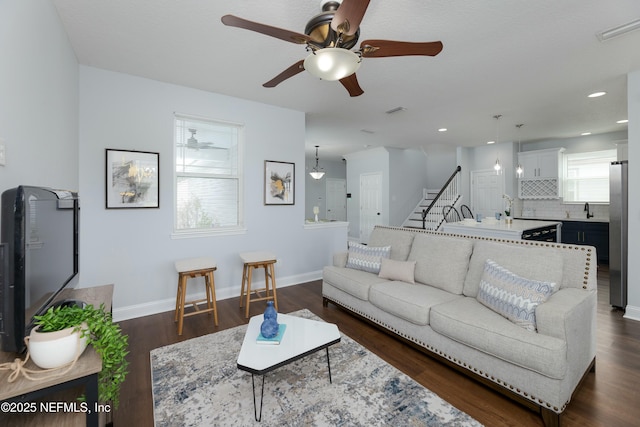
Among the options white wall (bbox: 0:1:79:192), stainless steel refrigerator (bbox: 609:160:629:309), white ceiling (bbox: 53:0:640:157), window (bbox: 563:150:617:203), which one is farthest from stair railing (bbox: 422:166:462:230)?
white wall (bbox: 0:1:79:192)

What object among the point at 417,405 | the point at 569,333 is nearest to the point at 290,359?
the point at 417,405

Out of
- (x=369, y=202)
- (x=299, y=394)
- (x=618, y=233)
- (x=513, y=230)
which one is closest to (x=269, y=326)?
(x=299, y=394)

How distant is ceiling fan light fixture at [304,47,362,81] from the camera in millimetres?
1687

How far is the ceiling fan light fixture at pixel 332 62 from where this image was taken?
169 centimetres

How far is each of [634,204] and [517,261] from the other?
217 cm

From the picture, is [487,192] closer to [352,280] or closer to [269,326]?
[352,280]

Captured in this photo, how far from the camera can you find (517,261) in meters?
2.30

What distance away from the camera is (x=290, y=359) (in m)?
1.72

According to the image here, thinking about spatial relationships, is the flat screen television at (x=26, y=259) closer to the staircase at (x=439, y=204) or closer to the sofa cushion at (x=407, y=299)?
the sofa cushion at (x=407, y=299)

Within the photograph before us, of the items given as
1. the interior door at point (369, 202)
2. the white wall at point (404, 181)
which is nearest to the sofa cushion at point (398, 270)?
the white wall at point (404, 181)

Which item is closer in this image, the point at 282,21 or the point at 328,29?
the point at 328,29

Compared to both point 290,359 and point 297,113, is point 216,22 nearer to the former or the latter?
point 297,113

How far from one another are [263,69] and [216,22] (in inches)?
31.9

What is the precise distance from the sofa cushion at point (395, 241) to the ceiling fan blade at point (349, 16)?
2320 millimetres
